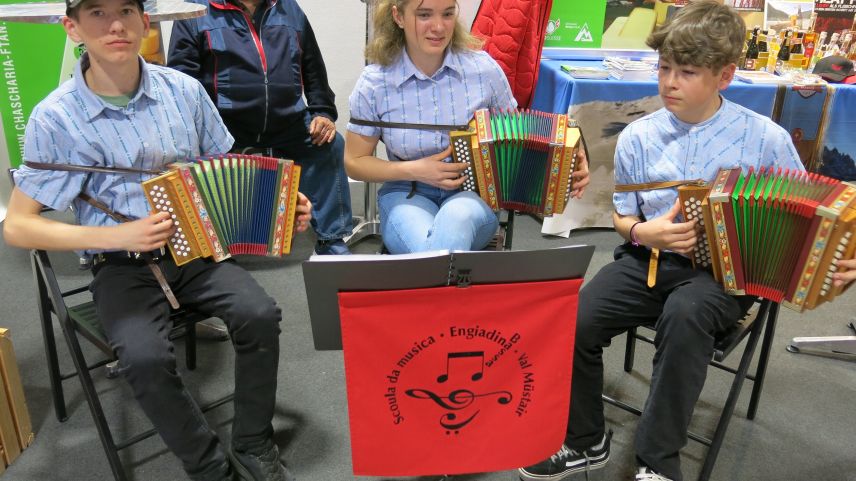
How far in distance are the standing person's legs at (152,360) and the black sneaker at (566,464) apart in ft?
3.00

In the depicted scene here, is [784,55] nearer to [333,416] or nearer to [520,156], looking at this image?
[520,156]

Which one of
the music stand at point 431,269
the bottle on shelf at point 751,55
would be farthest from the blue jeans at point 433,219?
the bottle on shelf at point 751,55

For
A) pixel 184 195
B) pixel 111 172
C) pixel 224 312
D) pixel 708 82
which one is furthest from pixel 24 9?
pixel 708 82

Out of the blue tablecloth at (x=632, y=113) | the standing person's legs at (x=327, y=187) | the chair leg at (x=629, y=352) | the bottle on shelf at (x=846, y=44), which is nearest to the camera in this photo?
the chair leg at (x=629, y=352)

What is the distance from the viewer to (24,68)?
362 centimetres

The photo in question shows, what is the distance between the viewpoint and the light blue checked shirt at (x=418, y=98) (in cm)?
231

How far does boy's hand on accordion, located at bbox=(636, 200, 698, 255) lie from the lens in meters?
1.93

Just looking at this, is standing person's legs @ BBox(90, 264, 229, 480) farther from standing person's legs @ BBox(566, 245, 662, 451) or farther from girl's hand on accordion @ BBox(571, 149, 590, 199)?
girl's hand on accordion @ BBox(571, 149, 590, 199)

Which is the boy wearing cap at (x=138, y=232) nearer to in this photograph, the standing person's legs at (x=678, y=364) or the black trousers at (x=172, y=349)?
the black trousers at (x=172, y=349)

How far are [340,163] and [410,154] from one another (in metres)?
1.30

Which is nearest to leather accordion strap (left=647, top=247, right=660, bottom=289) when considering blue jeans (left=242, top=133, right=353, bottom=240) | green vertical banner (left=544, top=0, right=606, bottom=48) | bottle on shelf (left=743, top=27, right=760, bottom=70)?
blue jeans (left=242, top=133, right=353, bottom=240)

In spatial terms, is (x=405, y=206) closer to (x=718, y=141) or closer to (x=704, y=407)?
(x=718, y=141)

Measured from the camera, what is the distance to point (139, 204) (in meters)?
2.01

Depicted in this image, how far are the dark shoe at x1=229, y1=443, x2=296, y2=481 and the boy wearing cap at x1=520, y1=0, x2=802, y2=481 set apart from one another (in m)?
0.73
